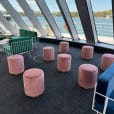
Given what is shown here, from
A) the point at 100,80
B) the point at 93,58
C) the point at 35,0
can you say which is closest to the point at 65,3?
the point at 35,0

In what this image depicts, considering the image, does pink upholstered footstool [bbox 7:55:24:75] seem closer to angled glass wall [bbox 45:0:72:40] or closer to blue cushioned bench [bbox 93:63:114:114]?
blue cushioned bench [bbox 93:63:114:114]

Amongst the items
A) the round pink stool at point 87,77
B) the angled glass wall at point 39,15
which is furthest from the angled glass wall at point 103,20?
the angled glass wall at point 39,15

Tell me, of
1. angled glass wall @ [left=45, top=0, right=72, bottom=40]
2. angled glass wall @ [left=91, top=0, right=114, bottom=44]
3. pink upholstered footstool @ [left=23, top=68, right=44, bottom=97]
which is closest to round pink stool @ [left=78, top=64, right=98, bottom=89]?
pink upholstered footstool @ [left=23, top=68, right=44, bottom=97]

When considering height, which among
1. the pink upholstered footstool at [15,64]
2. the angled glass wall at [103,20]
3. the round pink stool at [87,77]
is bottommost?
the round pink stool at [87,77]

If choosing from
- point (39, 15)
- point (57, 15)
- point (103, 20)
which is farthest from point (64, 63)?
point (39, 15)

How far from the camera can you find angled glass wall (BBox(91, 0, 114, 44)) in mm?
4877

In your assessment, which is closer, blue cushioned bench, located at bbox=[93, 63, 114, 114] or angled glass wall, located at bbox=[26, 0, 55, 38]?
blue cushioned bench, located at bbox=[93, 63, 114, 114]

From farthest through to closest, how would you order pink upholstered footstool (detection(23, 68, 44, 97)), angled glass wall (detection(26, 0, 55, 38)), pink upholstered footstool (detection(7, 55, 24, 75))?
angled glass wall (detection(26, 0, 55, 38)) → pink upholstered footstool (detection(7, 55, 24, 75)) → pink upholstered footstool (detection(23, 68, 44, 97))

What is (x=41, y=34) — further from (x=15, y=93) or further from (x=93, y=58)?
(x=15, y=93)

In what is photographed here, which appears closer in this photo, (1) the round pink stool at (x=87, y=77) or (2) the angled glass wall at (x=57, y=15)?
(1) the round pink stool at (x=87, y=77)

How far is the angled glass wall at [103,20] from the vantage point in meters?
4.88

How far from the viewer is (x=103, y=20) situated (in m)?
5.52

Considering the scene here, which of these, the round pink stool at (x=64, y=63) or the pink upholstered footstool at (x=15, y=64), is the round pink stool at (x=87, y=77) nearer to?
the round pink stool at (x=64, y=63)

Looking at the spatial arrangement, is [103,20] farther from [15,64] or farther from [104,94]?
[104,94]
